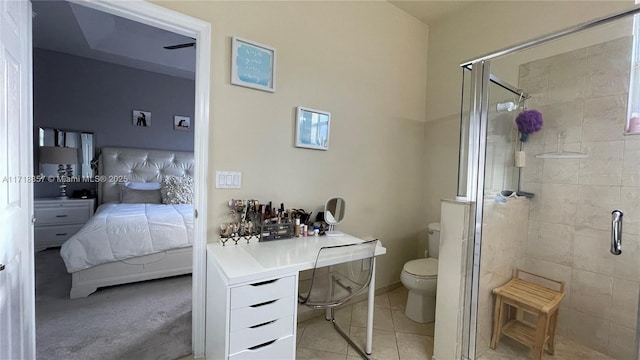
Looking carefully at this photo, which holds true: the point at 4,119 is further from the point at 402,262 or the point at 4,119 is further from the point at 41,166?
the point at 41,166

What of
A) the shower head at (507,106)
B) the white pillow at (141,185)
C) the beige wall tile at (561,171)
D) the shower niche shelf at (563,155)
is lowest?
the white pillow at (141,185)

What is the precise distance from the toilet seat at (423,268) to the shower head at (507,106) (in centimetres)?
133

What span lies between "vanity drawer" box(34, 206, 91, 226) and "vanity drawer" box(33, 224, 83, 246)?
68mm

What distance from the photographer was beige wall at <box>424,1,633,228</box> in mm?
2061

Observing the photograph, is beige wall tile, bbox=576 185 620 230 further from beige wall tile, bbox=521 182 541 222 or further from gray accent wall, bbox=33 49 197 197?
gray accent wall, bbox=33 49 197 197

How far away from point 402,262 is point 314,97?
1.94m

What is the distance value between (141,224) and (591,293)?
381cm

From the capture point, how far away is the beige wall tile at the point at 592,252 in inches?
69.7

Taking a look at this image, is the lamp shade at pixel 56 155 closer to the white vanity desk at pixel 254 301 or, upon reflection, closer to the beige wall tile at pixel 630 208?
the white vanity desk at pixel 254 301

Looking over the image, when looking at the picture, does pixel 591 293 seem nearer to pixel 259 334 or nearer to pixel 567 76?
pixel 567 76

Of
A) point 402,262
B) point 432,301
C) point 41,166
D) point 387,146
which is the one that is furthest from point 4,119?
point 41,166

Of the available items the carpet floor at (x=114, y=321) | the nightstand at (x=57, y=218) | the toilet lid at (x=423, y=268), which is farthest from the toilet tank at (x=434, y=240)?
the nightstand at (x=57, y=218)

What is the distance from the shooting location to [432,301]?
214cm

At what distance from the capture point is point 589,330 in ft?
6.02
